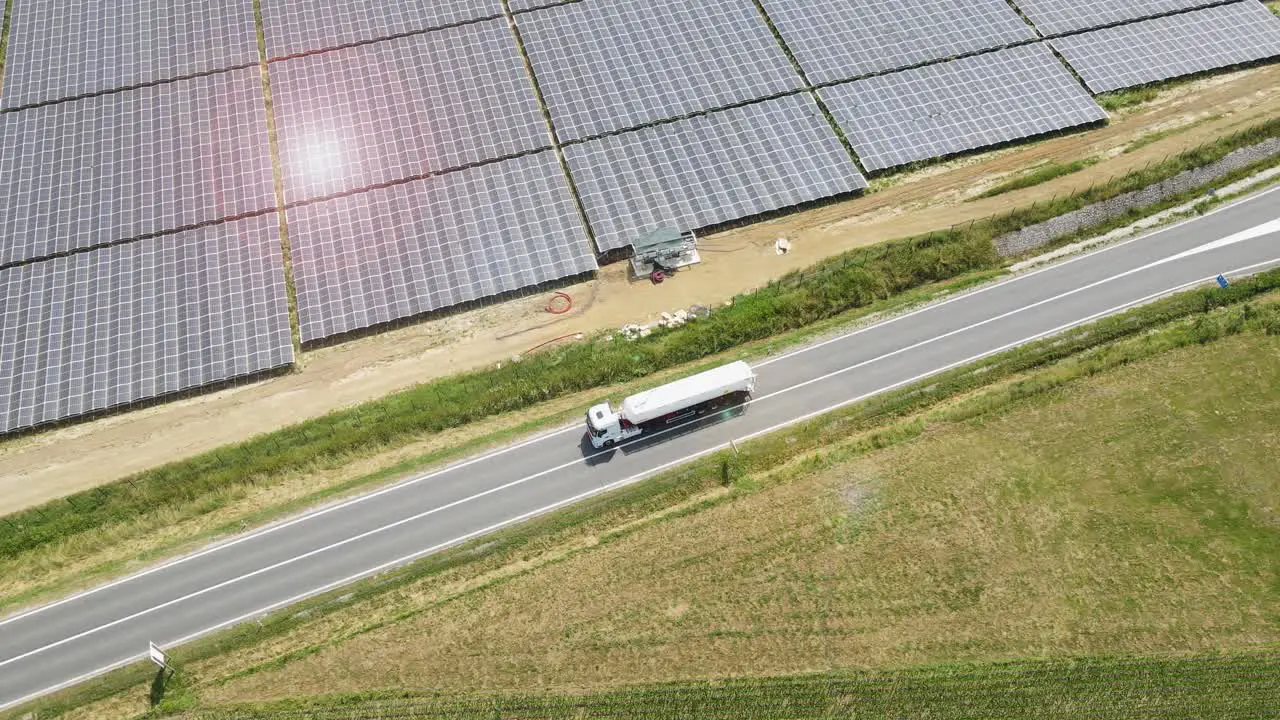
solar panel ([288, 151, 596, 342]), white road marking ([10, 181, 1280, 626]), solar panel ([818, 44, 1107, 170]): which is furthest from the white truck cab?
solar panel ([818, 44, 1107, 170])

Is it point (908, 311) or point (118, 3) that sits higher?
point (118, 3)

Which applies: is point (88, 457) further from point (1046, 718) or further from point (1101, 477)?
point (1101, 477)

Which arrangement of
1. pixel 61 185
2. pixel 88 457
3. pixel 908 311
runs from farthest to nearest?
pixel 61 185, pixel 908 311, pixel 88 457

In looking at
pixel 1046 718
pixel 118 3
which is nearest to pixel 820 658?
pixel 1046 718

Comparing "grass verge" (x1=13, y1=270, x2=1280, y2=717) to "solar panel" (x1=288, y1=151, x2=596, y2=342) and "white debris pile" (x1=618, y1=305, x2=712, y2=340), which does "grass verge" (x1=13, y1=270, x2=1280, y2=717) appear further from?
"solar panel" (x1=288, y1=151, x2=596, y2=342)

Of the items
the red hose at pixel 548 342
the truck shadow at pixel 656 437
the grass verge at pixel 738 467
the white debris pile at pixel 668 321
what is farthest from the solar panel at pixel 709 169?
the grass verge at pixel 738 467

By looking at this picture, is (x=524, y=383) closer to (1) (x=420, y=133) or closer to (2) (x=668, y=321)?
(2) (x=668, y=321)

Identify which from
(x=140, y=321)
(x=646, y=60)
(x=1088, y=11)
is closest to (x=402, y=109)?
(x=646, y=60)
